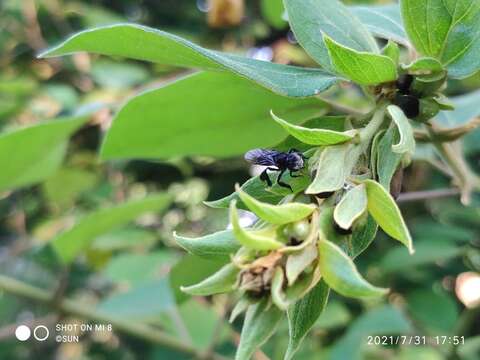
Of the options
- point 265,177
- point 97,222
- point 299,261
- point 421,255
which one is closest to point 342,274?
point 299,261

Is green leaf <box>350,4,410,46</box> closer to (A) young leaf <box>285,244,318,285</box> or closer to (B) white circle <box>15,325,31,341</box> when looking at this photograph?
(A) young leaf <box>285,244,318,285</box>

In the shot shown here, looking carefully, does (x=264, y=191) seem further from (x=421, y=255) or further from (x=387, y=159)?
(x=421, y=255)

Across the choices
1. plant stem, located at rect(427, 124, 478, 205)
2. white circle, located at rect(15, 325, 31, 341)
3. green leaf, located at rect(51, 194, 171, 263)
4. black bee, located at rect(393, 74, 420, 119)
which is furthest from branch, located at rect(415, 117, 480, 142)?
white circle, located at rect(15, 325, 31, 341)

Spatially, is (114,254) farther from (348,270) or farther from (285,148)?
(348,270)

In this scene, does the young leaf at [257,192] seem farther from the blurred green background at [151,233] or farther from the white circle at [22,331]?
the white circle at [22,331]

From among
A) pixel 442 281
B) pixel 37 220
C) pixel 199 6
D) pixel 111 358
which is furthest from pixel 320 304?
pixel 199 6
